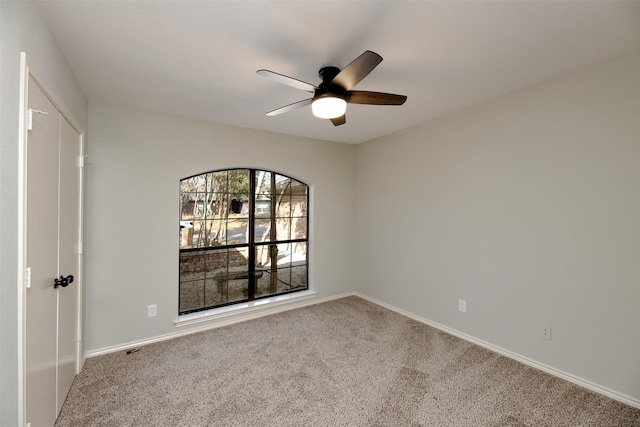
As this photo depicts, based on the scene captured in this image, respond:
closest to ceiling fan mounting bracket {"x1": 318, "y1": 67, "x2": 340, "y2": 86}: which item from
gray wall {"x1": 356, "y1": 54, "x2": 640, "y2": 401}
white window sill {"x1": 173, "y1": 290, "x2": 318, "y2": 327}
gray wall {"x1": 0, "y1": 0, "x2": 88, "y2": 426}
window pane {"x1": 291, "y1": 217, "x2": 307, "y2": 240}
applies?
gray wall {"x1": 0, "y1": 0, "x2": 88, "y2": 426}

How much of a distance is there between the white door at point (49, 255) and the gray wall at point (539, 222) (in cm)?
339

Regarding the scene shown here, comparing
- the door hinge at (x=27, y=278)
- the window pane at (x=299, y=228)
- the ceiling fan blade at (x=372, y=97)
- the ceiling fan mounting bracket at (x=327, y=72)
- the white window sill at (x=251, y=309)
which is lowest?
the white window sill at (x=251, y=309)

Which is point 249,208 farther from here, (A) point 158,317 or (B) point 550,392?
(B) point 550,392

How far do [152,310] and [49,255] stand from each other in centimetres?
159

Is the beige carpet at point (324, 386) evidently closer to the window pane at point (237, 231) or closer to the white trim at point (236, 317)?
the white trim at point (236, 317)

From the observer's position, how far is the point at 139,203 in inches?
117

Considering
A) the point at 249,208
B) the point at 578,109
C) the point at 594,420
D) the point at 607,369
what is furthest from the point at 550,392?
the point at 249,208

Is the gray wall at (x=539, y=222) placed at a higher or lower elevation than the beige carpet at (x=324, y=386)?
higher

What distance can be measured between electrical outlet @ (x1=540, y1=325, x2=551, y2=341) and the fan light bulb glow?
2.51 meters

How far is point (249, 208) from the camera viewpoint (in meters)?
3.81

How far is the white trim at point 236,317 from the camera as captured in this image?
2848mm

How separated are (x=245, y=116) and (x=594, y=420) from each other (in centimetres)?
384

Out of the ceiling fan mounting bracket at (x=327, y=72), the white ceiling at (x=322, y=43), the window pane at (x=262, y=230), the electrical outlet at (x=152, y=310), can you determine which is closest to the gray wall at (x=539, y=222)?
the white ceiling at (x=322, y=43)

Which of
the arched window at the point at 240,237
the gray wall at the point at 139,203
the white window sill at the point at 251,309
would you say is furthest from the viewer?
the arched window at the point at 240,237
